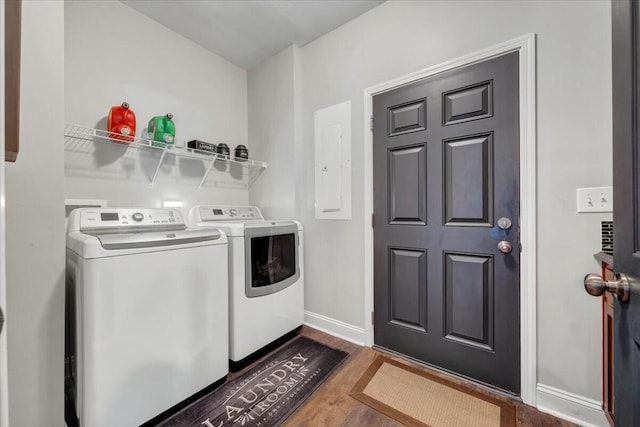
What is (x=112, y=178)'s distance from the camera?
194 centimetres

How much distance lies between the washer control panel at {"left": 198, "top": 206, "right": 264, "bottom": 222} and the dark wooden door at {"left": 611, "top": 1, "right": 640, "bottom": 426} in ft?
7.17

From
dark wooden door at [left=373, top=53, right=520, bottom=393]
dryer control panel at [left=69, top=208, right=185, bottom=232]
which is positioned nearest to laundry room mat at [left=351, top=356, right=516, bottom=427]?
dark wooden door at [left=373, top=53, right=520, bottom=393]

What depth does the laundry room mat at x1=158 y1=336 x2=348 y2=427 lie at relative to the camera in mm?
1331

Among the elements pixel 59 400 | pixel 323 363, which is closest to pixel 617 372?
pixel 323 363

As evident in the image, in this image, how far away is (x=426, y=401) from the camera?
1436mm

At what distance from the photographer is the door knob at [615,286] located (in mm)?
552

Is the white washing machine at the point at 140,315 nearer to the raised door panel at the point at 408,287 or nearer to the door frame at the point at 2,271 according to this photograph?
the door frame at the point at 2,271

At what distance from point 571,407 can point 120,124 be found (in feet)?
10.1

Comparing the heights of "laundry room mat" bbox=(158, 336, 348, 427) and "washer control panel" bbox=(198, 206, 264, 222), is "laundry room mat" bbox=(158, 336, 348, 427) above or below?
below

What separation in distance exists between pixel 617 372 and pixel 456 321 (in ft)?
3.47

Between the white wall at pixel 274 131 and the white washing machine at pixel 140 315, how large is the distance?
999 mm

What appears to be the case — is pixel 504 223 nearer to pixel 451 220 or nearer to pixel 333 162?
pixel 451 220

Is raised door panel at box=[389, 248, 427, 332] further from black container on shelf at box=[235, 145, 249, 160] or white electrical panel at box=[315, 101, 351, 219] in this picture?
black container on shelf at box=[235, 145, 249, 160]

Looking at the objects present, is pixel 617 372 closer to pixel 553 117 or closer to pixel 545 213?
pixel 545 213
